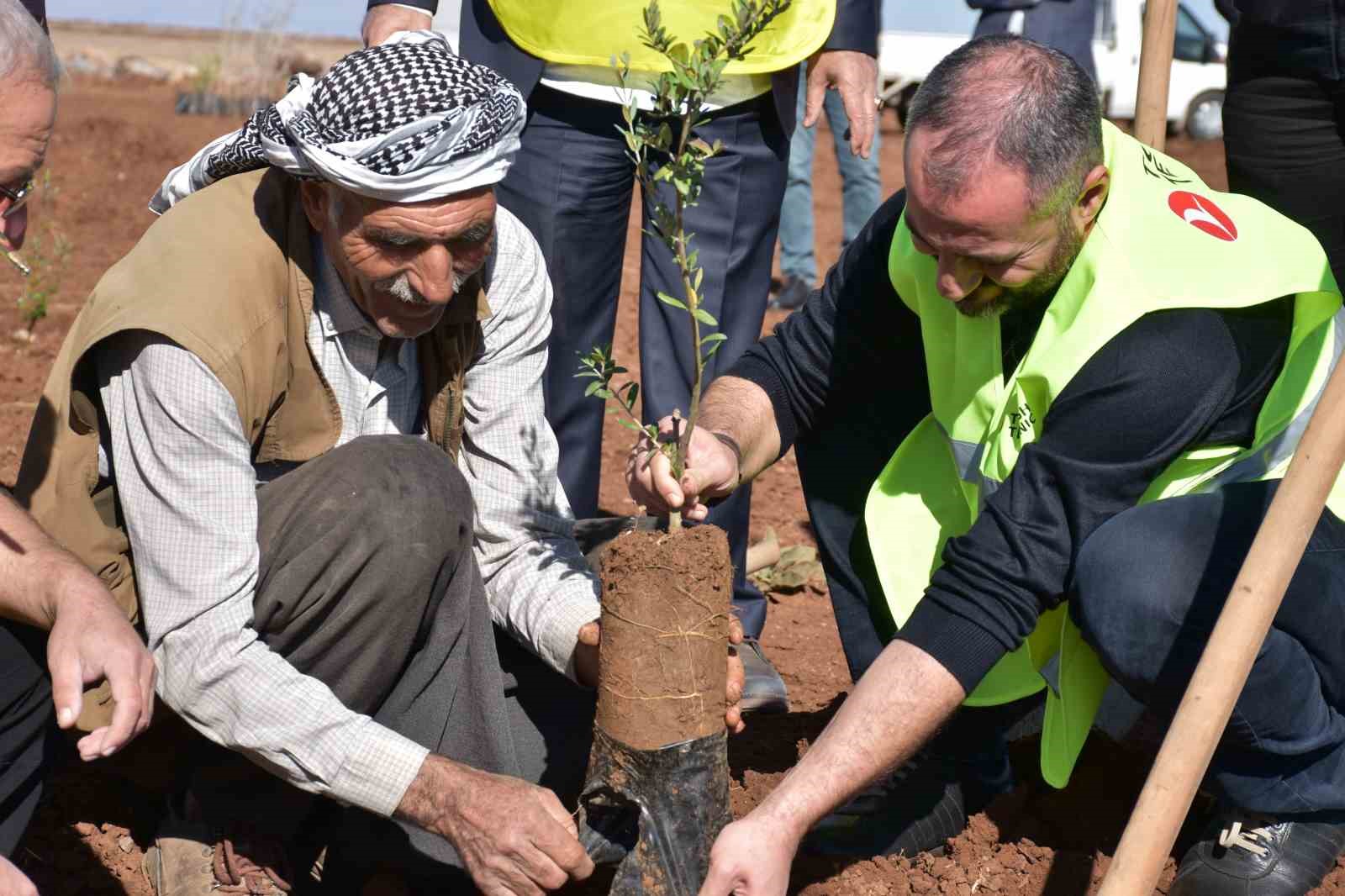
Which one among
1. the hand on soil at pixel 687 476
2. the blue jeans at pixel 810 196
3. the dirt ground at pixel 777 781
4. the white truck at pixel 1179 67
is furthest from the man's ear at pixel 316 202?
the white truck at pixel 1179 67

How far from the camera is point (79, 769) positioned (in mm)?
2949

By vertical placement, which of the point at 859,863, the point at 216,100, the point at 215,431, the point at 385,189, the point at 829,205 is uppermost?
the point at 385,189

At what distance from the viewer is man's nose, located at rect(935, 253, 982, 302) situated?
2.32 metres

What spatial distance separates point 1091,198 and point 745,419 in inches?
29.4

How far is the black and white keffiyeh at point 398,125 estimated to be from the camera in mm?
2213

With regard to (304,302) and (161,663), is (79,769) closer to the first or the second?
(161,663)

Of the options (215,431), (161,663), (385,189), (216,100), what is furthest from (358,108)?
(216,100)

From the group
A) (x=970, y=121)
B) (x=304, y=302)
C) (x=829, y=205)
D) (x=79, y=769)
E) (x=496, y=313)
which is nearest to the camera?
(x=970, y=121)

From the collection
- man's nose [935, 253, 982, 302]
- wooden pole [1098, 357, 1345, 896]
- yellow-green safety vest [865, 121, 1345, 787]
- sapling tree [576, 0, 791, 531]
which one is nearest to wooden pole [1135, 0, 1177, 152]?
yellow-green safety vest [865, 121, 1345, 787]

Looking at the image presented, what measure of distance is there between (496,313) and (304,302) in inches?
14.0

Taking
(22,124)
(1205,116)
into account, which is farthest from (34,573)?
(1205,116)

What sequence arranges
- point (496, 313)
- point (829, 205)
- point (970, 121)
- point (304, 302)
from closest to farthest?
1. point (970, 121)
2. point (304, 302)
3. point (496, 313)
4. point (829, 205)

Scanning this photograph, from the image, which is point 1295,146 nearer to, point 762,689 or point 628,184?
point 628,184

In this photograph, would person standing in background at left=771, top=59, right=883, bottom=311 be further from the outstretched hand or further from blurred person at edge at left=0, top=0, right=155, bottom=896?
blurred person at edge at left=0, top=0, right=155, bottom=896
